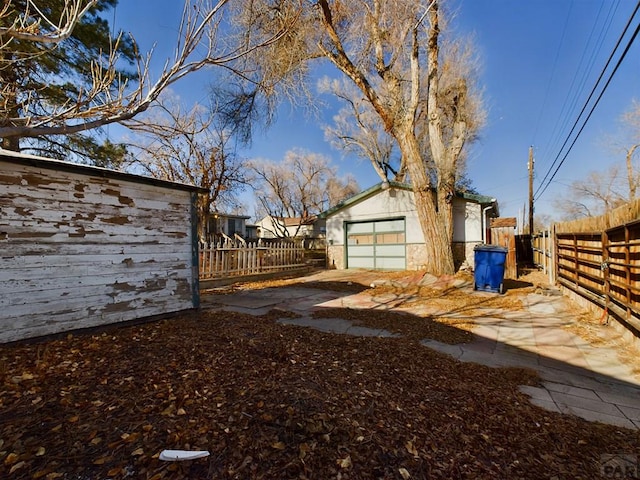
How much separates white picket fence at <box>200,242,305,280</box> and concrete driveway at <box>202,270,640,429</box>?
58.5 inches

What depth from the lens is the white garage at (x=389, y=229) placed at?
11.4m

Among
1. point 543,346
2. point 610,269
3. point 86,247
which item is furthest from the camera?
point 610,269

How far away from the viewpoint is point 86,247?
3684 mm

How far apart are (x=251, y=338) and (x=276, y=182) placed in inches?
969

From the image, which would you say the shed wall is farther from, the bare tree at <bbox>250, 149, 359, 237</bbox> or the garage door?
the bare tree at <bbox>250, 149, 359, 237</bbox>

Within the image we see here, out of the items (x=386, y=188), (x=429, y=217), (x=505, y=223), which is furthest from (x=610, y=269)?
(x=505, y=223)

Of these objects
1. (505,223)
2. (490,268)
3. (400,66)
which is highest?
(400,66)

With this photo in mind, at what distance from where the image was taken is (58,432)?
5.61 ft

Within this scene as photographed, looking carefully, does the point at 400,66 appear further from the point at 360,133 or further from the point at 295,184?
the point at 295,184

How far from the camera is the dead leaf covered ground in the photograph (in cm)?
154

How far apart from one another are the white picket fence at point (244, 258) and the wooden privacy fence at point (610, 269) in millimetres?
8554

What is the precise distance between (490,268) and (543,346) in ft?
12.2

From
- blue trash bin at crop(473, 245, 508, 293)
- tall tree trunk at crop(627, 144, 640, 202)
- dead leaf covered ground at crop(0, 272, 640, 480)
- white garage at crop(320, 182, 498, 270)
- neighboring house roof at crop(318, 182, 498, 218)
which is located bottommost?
dead leaf covered ground at crop(0, 272, 640, 480)

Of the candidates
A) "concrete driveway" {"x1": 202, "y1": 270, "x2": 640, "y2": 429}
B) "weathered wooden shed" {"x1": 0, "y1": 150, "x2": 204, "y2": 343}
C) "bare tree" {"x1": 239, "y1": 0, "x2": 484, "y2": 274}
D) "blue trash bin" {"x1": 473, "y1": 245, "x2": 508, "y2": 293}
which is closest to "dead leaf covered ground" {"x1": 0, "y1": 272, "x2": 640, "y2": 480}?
"concrete driveway" {"x1": 202, "y1": 270, "x2": 640, "y2": 429}
